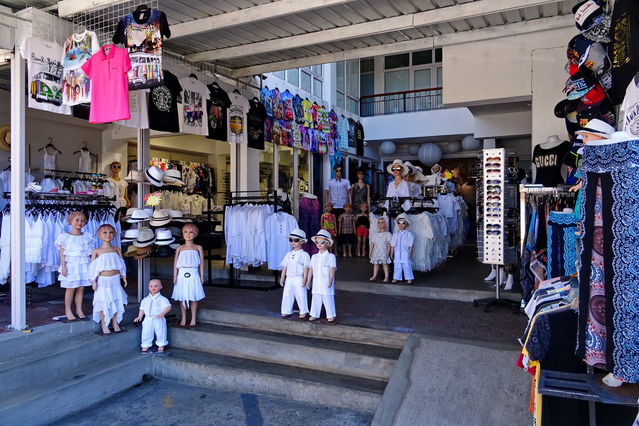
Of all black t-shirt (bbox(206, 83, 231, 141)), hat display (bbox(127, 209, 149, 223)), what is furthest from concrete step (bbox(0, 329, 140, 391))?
black t-shirt (bbox(206, 83, 231, 141))

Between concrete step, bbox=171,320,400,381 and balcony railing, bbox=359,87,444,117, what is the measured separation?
13.5 m

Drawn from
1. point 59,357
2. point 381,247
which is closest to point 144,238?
point 59,357

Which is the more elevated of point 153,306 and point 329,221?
point 329,221

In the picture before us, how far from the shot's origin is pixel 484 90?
7418 mm

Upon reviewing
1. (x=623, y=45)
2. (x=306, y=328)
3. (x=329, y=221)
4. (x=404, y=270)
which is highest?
(x=623, y=45)

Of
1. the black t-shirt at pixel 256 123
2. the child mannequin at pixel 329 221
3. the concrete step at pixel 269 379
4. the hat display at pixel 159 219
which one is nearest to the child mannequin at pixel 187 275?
the concrete step at pixel 269 379

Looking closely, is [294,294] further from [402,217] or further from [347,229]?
[347,229]

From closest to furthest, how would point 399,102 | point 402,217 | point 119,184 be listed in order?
1. point 402,217
2. point 119,184
3. point 399,102

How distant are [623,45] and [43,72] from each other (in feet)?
18.2

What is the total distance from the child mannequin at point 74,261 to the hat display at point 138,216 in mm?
628

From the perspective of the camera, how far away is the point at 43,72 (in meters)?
5.27

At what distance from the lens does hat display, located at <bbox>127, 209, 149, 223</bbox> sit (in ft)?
20.1

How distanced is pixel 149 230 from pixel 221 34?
3205 mm

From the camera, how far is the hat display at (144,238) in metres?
5.93
